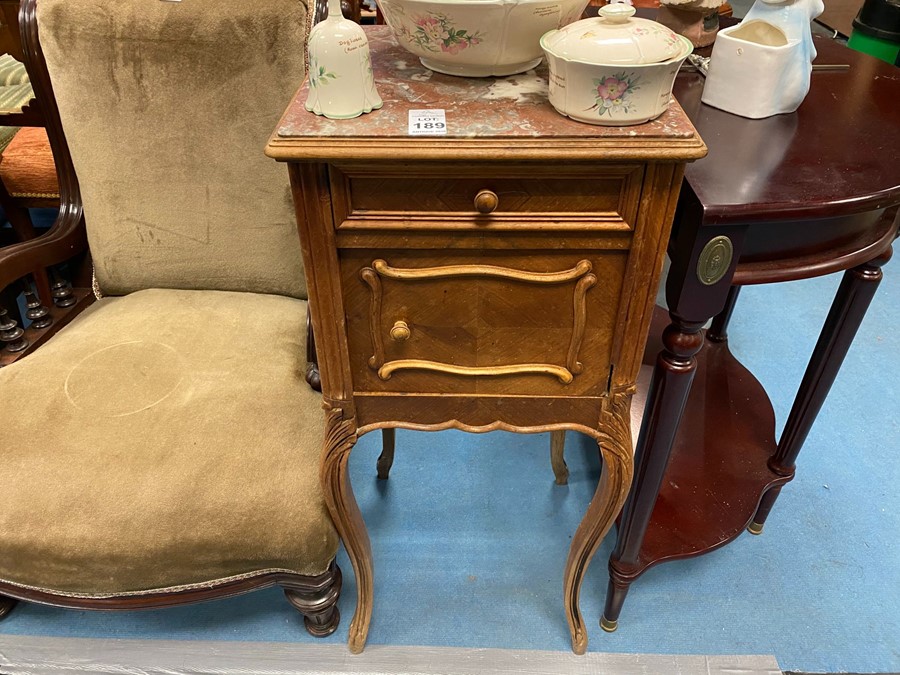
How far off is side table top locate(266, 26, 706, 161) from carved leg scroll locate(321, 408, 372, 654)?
14.1 inches

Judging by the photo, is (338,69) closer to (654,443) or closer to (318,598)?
(654,443)

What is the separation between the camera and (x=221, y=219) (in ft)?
3.77

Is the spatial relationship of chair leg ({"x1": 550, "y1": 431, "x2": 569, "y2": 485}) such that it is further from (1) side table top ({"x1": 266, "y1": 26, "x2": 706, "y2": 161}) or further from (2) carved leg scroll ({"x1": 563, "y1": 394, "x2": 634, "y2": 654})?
(1) side table top ({"x1": 266, "y1": 26, "x2": 706, "y2": 161})

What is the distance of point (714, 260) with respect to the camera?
72 cm

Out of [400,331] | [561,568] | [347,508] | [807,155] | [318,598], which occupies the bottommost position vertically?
[561,568]

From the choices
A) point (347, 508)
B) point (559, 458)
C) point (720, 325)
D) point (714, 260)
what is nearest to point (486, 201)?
point (714, 260)

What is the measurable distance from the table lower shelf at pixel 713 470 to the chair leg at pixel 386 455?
56cm

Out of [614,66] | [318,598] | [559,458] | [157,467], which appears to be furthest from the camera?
[559,458]

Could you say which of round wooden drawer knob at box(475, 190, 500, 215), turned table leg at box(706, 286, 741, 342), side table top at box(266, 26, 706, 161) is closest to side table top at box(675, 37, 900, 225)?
side table top at box(266, 26, 706, 161)

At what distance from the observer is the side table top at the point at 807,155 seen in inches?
27.0

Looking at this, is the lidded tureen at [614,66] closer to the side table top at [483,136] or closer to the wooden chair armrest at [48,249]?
the side table top at [483,136]

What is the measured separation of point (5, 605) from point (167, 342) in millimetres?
595

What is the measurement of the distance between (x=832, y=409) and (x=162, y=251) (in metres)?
1.59

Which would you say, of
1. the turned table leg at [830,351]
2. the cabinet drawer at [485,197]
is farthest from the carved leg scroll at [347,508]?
the turned table leg at [830,351]
